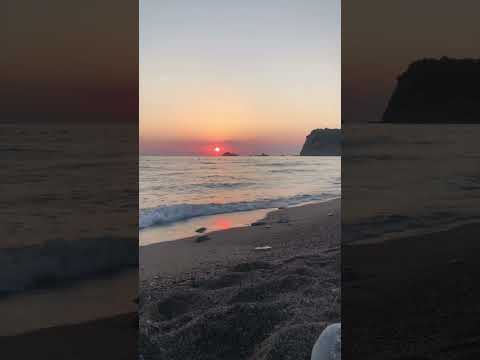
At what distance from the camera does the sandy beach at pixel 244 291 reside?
2.70m

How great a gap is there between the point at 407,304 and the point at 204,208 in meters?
5.01

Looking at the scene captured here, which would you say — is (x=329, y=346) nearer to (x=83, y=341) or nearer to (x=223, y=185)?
(x=83, y=341)

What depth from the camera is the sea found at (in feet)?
20.2

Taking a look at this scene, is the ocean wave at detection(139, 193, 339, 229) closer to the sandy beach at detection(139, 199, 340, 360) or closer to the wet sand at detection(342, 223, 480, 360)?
the sandy beach at detection(139, 199, 340, 360)

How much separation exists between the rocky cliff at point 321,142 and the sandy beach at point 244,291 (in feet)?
13.7

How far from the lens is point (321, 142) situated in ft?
34.6

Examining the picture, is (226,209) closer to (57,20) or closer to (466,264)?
(466,264)

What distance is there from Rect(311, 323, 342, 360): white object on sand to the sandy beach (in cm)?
28

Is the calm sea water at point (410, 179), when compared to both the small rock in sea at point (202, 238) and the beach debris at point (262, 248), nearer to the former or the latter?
the beach debris at point (262, 248)

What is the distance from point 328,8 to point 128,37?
7.13 meters

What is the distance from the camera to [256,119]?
1019cm

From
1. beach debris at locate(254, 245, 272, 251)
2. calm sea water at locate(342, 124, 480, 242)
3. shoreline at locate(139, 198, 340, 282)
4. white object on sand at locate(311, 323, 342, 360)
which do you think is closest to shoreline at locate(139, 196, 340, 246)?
shoreline at locate(139, 198, 340, 282)

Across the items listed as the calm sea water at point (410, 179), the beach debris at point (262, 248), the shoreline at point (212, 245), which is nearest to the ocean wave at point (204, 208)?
the shoreline at point (212, 245)

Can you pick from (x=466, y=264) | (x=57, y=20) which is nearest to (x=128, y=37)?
(x=57, y=20)
